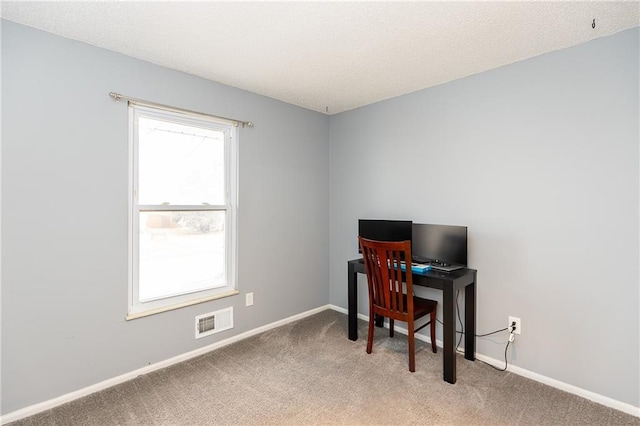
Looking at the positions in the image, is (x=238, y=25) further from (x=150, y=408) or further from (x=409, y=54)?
(x=150, y=408)

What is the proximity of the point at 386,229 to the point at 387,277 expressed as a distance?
640 millimetres

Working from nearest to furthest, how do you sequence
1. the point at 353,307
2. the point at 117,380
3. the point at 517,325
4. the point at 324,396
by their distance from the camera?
1. the point at 324,396
2. the point at 117,380
3. the point at 517,325
4. the point at 353,307

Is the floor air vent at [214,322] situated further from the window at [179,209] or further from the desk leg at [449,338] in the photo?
the desk leg at [449,338]

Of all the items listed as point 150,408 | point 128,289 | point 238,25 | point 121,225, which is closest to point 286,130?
point 238,25

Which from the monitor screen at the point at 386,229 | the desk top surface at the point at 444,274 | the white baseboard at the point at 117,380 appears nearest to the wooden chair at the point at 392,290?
the desk top surface at the point at 444,274

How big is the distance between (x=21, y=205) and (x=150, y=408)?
1.46 meters

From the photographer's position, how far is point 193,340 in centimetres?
268

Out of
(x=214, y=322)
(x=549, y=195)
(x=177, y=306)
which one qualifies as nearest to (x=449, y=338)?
(x=549, y=195)

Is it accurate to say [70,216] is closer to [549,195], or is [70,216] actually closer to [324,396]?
[324,396]

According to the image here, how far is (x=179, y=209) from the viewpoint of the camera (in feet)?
8.58

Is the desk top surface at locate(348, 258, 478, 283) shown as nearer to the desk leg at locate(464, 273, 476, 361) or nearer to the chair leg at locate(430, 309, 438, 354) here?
the desk leg at locate(464, 273, 476, 361)

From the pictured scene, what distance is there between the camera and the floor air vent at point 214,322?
2.72m

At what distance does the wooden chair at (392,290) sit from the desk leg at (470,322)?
9.9 inches

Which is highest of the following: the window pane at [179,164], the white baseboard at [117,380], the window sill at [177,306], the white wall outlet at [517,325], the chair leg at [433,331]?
the window pane at [179,164]
